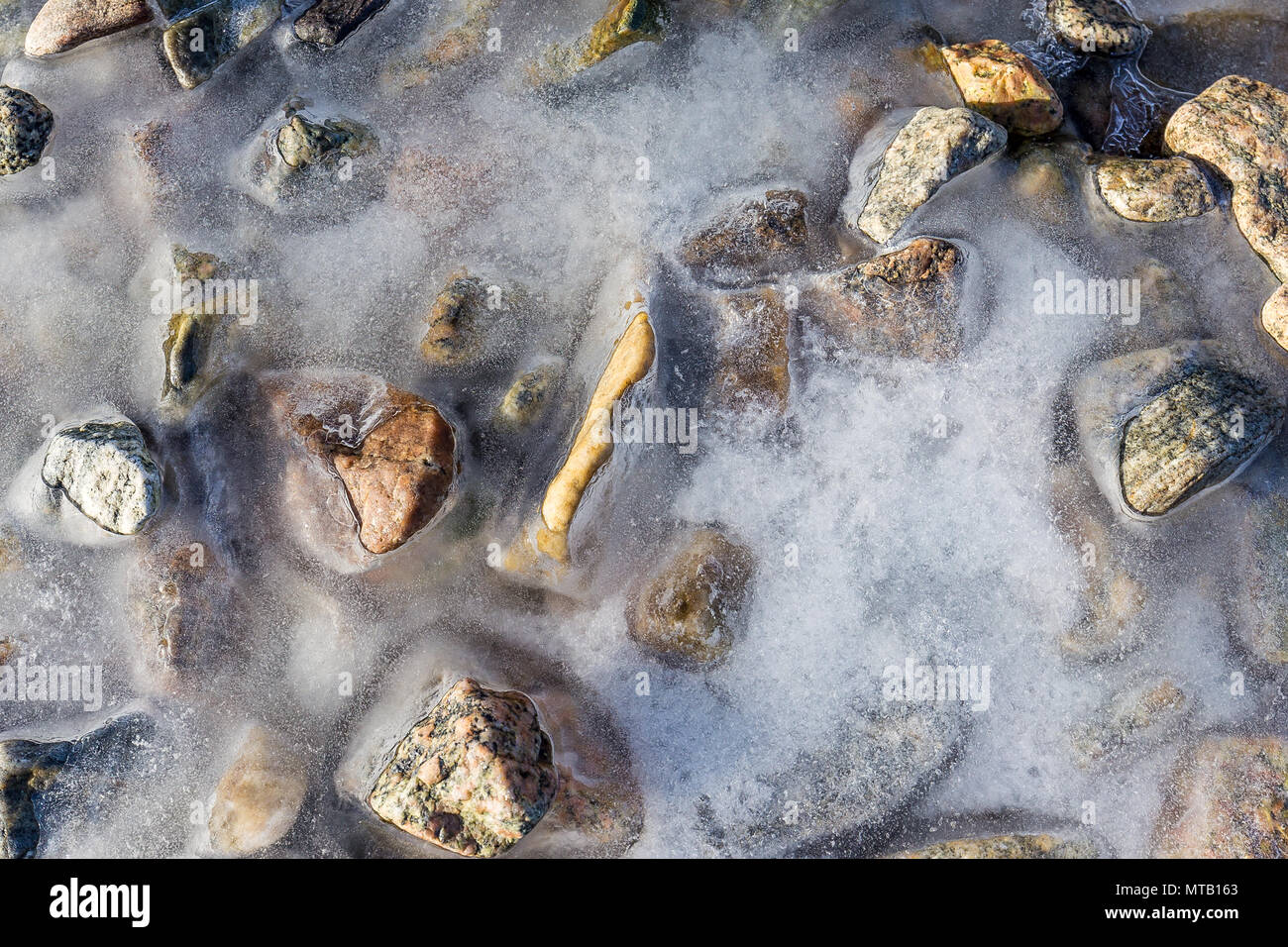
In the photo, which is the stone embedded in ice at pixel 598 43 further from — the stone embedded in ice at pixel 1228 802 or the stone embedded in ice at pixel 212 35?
the stone embedded in ice at pixel 1228 802

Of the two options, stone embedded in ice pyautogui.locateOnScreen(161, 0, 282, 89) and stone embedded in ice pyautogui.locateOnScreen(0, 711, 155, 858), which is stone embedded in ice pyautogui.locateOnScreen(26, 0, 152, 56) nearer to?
stone embedded in ice pyautogui.locateOnScreen(161, 0, 282, 89)

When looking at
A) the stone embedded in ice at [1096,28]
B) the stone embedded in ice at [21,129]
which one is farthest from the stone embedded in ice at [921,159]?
the stone embedded in ice at [21,129]

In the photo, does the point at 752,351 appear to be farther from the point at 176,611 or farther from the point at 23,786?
the point at 23,786

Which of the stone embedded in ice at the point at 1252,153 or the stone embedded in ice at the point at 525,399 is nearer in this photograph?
the stone embedded in ice at the point at 525,399

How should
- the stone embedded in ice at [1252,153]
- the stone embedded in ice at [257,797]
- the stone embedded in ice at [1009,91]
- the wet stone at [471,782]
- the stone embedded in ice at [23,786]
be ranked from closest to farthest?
the wet stone at [471,782]
the stone embedded in ice at [23,786]
the stone embedded in ice at [257,797]
the stone embedded in ice at [1252,153]
the stone embedded in ice at [1009,91]
